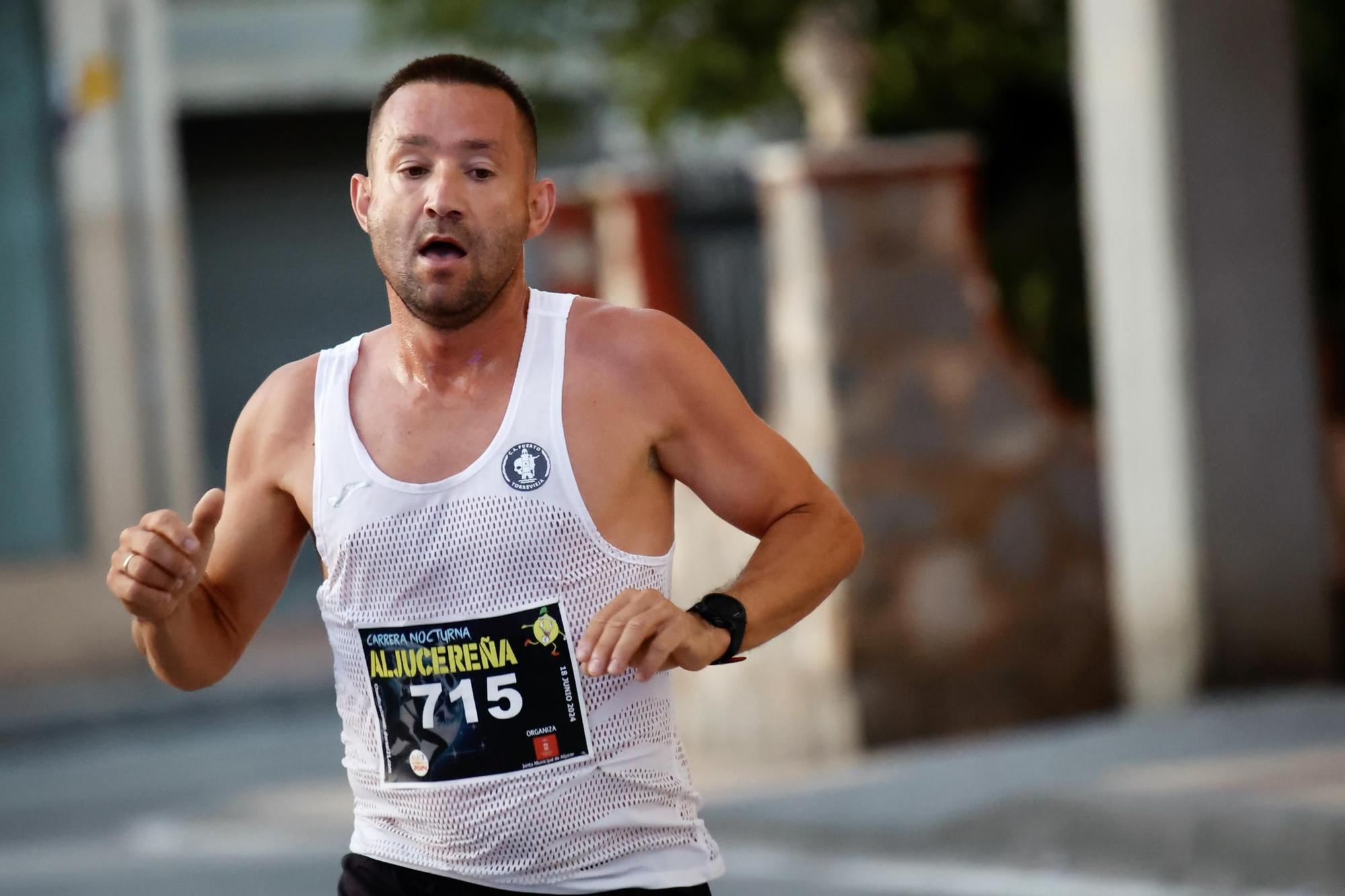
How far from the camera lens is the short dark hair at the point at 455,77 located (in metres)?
3.05

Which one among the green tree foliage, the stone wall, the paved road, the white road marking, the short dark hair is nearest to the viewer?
the short dark hair

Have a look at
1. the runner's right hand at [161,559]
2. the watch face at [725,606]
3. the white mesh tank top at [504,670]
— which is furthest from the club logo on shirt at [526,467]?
the runner's right hand at [161,559]

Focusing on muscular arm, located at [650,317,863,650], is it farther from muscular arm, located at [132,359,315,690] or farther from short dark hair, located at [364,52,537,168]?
muscular arm, located at [132,359,315,690]

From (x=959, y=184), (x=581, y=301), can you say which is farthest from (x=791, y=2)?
(x=581, y=301)

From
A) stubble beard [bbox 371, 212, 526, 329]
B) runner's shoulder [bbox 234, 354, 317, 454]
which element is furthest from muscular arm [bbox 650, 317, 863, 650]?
runner's shoulder [bbox 234, 354, 317, 454]

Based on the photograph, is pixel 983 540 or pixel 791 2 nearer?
pixel 983 540

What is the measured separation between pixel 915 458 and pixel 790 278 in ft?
2.86

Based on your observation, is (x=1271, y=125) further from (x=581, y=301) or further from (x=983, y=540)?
(x=581, y=301)

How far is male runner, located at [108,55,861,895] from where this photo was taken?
3000mm

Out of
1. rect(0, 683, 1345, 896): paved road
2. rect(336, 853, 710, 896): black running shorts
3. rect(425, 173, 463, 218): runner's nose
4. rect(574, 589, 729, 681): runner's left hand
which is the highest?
rect(425, 173, 463, 218): runner's nose

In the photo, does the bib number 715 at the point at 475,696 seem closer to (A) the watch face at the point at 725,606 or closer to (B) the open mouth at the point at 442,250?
(A) the watch face at the point at 725,606

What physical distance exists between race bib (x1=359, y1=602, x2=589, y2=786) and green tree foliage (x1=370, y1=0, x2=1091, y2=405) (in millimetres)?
13607

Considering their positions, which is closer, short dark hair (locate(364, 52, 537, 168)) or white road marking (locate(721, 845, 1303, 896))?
short dark hair (locate(364, 52, 537, 168))

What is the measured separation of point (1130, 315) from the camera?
31.4 feet
